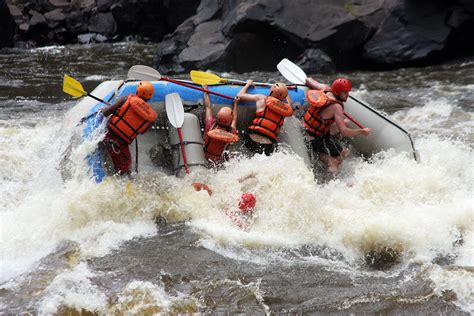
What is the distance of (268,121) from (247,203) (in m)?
1.05

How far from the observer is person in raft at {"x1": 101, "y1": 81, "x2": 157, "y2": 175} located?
4.96 metres

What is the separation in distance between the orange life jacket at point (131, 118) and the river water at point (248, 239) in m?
0.43

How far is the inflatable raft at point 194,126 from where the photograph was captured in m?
5.30

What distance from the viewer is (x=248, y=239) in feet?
14.5

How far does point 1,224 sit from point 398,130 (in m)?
4.07

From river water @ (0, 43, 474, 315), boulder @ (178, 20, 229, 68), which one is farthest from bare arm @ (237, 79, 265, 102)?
boulder @ (178, 20, 229, 68)

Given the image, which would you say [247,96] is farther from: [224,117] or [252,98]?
[224,117]

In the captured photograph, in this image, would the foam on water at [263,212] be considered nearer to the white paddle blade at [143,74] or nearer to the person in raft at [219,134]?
the person in raft at [219,134]

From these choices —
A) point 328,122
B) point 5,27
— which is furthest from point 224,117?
point 5,27

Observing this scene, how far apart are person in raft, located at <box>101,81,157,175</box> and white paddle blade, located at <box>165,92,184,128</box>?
258 millimetres

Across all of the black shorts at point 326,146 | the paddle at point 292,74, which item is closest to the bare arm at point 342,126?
the black shorts at point 326,146

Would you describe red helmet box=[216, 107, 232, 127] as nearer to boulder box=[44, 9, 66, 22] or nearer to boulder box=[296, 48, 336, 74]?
boulder box=[296, 48, 336, 74]

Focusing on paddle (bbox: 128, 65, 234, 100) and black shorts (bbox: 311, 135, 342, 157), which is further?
black shorts (bbox: 311, 135, 342, 157)

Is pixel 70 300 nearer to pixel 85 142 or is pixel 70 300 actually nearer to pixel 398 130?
pixel 85 142
